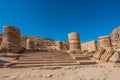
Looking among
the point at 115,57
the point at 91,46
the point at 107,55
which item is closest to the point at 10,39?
the point at 107,55

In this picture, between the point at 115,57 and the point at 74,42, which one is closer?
the point at 115,57

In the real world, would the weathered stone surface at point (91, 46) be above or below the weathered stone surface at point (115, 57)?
above

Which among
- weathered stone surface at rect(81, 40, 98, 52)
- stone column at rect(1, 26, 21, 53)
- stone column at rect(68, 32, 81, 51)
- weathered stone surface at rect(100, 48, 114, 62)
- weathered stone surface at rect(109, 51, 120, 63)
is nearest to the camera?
weathered stone surface at rect(109, 51, 120, 63)

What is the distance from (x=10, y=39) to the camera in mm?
13492

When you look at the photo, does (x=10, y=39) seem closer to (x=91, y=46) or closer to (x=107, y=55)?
(x=107, y=55)

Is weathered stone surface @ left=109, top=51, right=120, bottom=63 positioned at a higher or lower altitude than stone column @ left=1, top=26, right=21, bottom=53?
lower

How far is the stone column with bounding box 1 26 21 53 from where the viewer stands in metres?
13.0

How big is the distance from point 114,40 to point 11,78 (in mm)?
37269

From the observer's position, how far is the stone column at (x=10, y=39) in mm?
12969

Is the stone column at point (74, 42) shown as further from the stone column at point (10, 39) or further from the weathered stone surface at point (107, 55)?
the stone column at point (10, 39)

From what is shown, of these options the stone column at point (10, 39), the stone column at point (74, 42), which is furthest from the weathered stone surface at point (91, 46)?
the stone column at point (10, 39)

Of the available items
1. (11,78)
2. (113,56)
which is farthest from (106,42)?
(11,78)

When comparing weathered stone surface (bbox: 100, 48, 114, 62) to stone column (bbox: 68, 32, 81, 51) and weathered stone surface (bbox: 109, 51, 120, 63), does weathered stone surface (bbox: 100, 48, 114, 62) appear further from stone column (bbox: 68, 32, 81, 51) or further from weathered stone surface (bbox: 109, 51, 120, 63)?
stone column (bbox: 68, 32, 81, 51)

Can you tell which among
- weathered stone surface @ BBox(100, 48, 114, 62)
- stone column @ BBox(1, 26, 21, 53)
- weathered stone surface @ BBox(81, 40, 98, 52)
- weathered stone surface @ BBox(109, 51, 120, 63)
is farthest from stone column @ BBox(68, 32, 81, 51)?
weathered stone surface @ BBox(81, 40, 98, 52)
